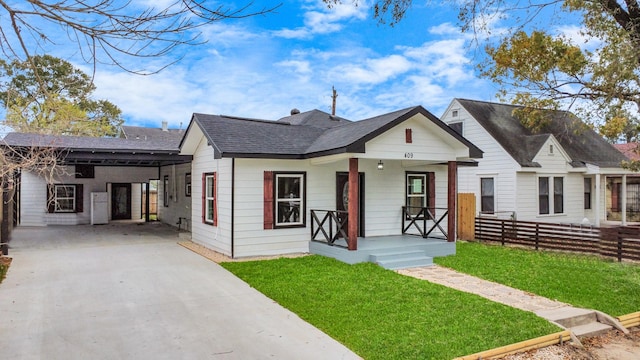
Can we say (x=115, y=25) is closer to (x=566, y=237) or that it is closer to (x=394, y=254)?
(x=394, y=254)

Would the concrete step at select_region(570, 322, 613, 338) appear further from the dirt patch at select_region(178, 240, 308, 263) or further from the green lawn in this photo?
the dirt patch at select_region(178, 240, 308, 263)

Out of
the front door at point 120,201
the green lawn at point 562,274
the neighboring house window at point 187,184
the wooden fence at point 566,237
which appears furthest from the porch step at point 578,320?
the front door at point 120,201

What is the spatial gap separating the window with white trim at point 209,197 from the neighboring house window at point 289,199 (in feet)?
6.43

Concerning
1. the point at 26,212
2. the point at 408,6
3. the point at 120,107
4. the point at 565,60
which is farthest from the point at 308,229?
the point at 120,107

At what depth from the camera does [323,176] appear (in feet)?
34.3

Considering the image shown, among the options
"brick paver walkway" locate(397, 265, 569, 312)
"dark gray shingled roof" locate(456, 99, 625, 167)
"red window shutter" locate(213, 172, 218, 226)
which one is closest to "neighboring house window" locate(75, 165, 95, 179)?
"red window shutter" locate(213, 172, 218, 226)

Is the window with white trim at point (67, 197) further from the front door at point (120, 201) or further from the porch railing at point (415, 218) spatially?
the porch railing at point (415, 218)

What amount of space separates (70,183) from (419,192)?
13754 mm

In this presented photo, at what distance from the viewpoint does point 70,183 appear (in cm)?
1638

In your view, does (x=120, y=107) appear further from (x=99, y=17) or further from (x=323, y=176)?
(x=99, y=17)

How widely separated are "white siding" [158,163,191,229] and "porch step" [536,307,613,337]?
1186cm

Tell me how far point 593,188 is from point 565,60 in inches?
410

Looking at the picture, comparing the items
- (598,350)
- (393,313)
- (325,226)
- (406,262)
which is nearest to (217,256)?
(325,226)

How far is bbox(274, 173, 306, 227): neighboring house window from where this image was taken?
9898 mm
